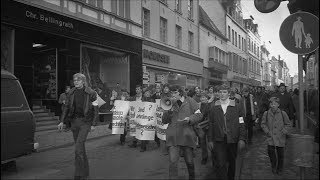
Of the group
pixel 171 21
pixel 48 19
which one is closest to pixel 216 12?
pixel 171 21

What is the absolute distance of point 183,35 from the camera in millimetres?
31312

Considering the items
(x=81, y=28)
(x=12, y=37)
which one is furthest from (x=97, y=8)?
(x=12, y=37)

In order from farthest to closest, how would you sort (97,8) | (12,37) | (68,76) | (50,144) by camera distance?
(97,8)
(68,76)
(12,37)
(50,144)

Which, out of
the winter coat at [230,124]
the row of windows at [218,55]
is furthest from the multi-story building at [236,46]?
the winter coat at [230,124]

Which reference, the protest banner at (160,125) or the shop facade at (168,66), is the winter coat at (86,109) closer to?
the protest banner at (160,125)

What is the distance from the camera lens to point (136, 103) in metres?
Result: 11.6

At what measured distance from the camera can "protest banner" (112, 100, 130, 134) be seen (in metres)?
11.9

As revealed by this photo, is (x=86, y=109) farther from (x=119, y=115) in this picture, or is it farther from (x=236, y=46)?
(x=236, y=46)

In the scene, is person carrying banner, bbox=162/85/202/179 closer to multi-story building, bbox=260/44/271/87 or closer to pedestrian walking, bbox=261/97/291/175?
pedestrian walking, bbox=261/97/291/175

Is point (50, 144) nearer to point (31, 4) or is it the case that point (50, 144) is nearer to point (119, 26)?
point (31, 4)

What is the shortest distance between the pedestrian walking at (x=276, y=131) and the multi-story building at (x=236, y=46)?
38.7m

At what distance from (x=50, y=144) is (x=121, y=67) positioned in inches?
423

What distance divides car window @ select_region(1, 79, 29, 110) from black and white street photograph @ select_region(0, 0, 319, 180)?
22mm

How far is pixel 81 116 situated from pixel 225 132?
2.47 meters
